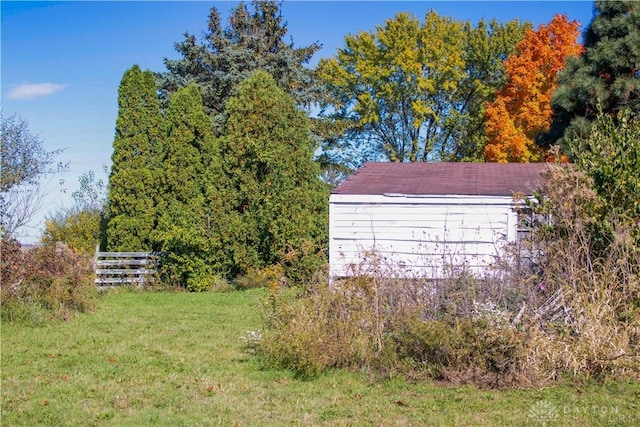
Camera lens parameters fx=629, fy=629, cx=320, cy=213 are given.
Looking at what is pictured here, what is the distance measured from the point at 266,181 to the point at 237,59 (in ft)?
32.1

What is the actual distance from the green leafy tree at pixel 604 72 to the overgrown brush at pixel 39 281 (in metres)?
Answer: 12.1

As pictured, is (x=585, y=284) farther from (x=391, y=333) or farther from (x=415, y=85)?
(x=415, y=85)

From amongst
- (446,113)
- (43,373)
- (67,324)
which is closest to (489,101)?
(446,113)

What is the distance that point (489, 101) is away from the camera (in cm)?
2778

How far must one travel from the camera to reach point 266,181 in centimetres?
1592

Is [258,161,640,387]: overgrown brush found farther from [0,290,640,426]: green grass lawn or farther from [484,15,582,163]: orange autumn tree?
[484,15,582,163]: orange autumn tree

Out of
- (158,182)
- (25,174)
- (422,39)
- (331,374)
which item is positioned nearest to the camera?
(331,374)

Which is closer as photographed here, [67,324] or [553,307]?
[553,307]

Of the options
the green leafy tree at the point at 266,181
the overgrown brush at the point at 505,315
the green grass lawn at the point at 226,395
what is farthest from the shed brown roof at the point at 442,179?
the green grass lawn at the point at 226,395

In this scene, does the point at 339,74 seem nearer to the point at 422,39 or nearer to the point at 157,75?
the point at 422,39

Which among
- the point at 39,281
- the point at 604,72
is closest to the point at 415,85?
the point at 604,72

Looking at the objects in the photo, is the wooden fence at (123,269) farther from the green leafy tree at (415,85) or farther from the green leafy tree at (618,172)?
the green leafy tree at (415,85)

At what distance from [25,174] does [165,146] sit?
471 centimetres

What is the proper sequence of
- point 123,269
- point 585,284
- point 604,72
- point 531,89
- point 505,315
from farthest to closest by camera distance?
point 531,89
point 604,72
point 123,269
point 585,284
point 505,315
